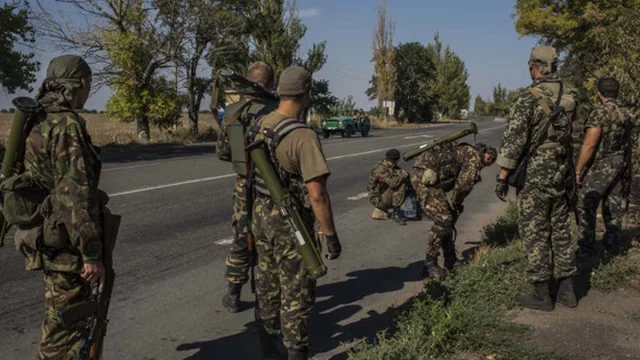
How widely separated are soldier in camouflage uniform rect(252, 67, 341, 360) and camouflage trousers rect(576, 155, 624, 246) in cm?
381

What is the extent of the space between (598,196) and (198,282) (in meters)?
4.20

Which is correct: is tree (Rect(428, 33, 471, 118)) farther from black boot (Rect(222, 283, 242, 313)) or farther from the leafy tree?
black boot (Rect(222, 283, 242, 313))

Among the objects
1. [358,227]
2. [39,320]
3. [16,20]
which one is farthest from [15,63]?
[39,320]

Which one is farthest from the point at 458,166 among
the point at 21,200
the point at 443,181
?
the point at 21,200

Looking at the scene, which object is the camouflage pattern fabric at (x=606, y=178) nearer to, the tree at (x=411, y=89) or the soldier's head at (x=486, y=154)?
the soldier's head at (x=486, y=154)

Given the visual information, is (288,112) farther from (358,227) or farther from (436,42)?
(436,42)

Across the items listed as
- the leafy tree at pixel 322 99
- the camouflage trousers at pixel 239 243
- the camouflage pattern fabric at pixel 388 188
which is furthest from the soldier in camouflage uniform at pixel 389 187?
the leafy tree at pixel 322 99

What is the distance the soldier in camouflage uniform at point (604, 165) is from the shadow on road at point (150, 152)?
1385 cm

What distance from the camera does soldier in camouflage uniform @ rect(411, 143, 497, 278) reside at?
17.7ft

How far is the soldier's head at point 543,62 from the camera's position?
4.48 metres

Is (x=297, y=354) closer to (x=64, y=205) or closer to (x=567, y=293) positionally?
(x=64, y=205)

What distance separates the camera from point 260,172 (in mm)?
3121

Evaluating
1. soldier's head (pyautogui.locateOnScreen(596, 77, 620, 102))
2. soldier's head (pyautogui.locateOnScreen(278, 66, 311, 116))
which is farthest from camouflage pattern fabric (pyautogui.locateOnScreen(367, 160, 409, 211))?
soldier's head (pyautogui.locateOnScreen(278, 66, 311, 116))

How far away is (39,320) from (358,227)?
4.55 m
